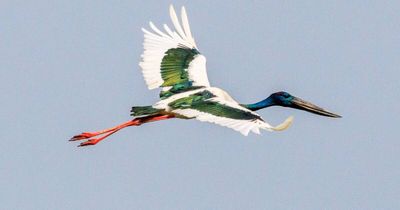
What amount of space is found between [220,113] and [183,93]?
10.3ft

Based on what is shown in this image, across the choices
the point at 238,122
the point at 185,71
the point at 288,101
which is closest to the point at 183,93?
the point at 185,71

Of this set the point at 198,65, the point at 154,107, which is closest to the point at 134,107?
the point at 154,107

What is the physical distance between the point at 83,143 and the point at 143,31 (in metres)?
3.54

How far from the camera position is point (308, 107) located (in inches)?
1270

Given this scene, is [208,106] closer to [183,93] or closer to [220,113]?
[220,113]

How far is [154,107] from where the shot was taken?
30953 millimetres

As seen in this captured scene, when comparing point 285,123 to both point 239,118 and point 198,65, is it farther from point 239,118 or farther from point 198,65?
point 198,65

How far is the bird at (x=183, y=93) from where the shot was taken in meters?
28.9

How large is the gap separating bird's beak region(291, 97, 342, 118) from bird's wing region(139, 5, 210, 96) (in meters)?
2.11

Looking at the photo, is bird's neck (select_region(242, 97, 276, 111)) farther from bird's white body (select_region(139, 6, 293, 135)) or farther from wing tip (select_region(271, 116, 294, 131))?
wing tip (select_region(271, 116, 294, 131))

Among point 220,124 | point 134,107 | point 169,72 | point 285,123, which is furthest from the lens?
point 169,72

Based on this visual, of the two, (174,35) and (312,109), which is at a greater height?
(174,35)

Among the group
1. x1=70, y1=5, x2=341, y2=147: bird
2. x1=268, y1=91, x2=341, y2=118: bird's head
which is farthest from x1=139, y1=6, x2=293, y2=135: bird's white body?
x1=268, y1=91, x2=341, y2=118: bird's head

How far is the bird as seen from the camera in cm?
2889
